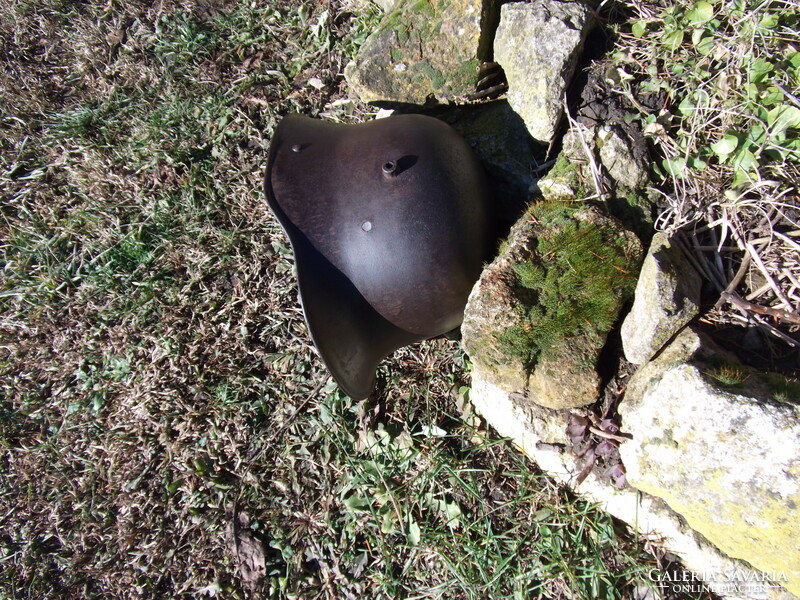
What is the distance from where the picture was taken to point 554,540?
8.51ft

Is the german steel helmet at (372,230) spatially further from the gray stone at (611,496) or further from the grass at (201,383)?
the grass at (201,383)

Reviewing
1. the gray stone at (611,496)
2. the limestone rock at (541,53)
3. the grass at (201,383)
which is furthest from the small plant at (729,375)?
the limestone rock at (541,53)

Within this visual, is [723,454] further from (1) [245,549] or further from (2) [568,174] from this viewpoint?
(1) [245,549]

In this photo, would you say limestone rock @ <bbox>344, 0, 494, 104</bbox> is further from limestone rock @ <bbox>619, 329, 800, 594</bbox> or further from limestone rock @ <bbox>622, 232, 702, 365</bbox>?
limestone rock @ <bbox>619, 329, 800, 594</bbox>

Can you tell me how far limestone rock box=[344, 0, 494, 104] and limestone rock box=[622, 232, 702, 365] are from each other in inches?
52.3

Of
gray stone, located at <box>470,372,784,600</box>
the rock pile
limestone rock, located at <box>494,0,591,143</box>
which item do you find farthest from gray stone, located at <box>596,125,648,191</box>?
gray stone, located at <box>470,372,784,600</box>

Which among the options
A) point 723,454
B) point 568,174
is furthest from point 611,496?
point 568,174

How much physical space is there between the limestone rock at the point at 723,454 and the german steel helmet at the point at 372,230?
97 centimetres

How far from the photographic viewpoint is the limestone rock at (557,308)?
2.34 m

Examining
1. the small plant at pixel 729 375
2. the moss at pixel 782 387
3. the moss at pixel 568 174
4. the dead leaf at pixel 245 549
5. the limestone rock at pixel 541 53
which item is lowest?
the dead leaf at pixel 245 549

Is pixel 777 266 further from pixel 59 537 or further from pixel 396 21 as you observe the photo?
pixel 59 537

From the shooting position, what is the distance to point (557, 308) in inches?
92.6

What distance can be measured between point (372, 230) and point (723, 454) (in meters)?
1.63

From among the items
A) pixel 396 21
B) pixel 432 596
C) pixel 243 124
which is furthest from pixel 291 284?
pixel 432 596
